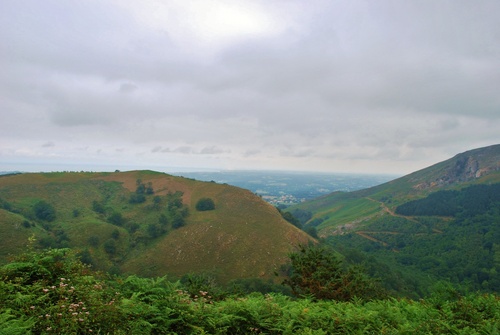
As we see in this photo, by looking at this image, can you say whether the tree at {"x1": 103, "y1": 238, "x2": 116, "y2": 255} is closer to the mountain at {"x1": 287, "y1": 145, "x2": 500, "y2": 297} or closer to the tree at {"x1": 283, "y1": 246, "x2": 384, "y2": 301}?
the tree at {"x1": 283, "y1": 246, "x2": 384, "y2": 301}

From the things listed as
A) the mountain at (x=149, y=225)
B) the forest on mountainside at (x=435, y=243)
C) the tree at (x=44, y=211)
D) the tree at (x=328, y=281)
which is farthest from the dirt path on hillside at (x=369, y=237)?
the tree at (x=44, y=211)

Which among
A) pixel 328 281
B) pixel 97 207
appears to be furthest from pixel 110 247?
pixel 328 281

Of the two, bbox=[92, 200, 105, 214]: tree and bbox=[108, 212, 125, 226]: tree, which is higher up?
bbox=[92, 200, 105, 214]: tree

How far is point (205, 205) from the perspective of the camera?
8394cm

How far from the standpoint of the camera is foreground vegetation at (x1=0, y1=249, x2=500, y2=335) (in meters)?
6.98

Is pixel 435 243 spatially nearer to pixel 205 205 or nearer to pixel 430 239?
pixel 430 239

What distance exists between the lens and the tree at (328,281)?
18453mm

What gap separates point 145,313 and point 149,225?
70.4 m

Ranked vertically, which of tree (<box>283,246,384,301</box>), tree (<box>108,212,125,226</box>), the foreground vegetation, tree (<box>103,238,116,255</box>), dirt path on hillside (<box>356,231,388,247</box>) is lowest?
dirt path on hillside (<box>356,231,388,247</box>)

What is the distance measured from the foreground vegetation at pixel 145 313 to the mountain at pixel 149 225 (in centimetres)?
4835

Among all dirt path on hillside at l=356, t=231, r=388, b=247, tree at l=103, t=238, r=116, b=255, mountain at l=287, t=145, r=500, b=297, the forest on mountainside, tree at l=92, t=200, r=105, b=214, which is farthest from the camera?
dirt path on hillside at l=356, t=231, r=388, b=247

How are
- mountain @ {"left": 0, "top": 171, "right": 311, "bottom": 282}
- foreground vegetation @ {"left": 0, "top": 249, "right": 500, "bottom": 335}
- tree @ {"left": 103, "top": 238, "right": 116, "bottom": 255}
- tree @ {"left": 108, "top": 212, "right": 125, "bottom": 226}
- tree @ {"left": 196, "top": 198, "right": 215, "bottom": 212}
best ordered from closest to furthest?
1. foreground vegetation @ {"left": 0, "top": 249, "right": 500, "bottom": 335}
2. mountain @ {"left": 0, "top": 171, "right": 311, "bottom": 282}
3. tree @ {"left": 103, "top": 238, "right": 116, "bottom": 255}
4. tree @ {"left": 108, "top": 212, "right": 125, "bottom": 226}
5. tree @ {"left": 196, "top": 198, "right": 215, "bottom": 212}

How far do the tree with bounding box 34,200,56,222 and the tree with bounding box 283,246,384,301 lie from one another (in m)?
76.4

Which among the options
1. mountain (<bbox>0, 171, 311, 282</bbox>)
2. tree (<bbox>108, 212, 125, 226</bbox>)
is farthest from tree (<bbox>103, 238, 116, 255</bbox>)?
tree (<bbox>108, 212, 125, 226</bbox>)
